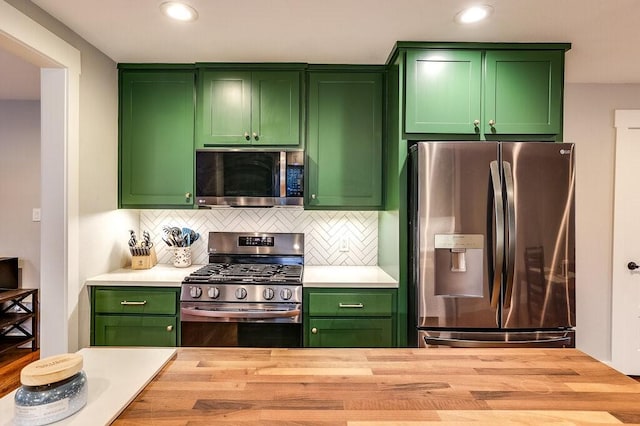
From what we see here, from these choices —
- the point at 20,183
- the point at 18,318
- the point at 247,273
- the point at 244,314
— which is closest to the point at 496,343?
the point at 244,314

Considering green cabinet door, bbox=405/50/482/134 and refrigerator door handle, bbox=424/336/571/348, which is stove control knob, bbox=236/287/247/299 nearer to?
refrigerator door handle, bbox=424/336/571/348

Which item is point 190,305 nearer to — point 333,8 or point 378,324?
point 378,324

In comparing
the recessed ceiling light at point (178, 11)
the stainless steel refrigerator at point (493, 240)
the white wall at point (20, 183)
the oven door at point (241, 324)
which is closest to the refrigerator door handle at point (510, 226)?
the stainless steel refrigerator at point (493, 240)

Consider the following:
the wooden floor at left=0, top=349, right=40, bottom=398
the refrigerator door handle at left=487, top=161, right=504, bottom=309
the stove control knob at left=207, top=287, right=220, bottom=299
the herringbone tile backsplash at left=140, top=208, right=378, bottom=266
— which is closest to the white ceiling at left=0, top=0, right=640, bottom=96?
the refrigerator door handle at left=487, top=161, right=504, bottom=309

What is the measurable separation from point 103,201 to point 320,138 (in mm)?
1548

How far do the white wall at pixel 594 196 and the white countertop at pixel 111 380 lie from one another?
313 cm

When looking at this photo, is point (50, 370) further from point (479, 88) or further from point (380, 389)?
point (479, 88)

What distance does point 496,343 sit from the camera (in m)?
2.09

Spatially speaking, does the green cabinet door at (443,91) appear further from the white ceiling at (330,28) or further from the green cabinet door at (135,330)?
the green cabinet door at (135,330)

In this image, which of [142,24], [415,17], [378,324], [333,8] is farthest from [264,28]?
[378,324]

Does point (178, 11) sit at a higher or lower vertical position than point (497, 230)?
higher

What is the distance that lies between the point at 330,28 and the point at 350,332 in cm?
183

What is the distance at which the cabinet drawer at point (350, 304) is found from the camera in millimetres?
2316

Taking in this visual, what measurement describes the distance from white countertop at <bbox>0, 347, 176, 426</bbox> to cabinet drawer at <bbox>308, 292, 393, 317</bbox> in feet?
4.08
